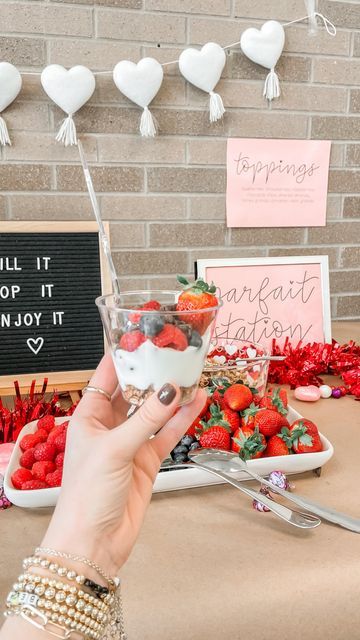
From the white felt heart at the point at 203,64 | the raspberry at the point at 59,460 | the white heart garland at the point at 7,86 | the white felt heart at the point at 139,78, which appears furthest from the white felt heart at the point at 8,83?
the raspberry at the point at 59,460

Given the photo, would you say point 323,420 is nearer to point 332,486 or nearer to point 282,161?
point 332,486

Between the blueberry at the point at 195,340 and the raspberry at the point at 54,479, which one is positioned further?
the raspberry at the point at 54,479

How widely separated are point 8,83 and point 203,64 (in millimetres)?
496

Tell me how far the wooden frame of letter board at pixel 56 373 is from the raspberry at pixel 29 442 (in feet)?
1.13

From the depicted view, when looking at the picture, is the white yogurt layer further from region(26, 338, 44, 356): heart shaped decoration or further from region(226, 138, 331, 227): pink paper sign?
region(226, 138, 331, 227): pink paper sign

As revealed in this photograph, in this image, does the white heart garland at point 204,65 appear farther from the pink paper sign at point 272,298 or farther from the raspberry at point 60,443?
the raspberry at point 60,443

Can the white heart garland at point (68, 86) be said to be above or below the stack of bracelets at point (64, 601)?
above

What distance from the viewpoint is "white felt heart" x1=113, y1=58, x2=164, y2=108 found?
1297 millimetres

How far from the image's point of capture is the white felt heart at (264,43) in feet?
4.52

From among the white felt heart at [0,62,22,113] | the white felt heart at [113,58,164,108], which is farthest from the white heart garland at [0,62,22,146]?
the white felt heart at [113,58,164,108]

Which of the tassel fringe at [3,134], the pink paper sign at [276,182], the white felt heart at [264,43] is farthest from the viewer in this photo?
the pink paper sign at [276,182]

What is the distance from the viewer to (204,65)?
1.35 metres

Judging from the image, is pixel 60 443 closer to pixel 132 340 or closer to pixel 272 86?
pixel 132 340

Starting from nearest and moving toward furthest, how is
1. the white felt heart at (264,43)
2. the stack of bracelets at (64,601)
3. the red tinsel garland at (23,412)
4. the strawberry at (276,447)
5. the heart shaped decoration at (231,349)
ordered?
the stack of bracelets at (64,601) → the strawberry at (276,447) → the red tinsel garland at (23,412) → the heart shaped decoration at (231,349) → the white felt heart at (264,43)
